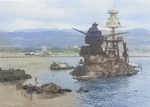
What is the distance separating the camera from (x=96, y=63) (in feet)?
260

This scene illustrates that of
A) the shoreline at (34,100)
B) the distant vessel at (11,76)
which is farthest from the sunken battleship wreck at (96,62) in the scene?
the shoreline at (34,100)

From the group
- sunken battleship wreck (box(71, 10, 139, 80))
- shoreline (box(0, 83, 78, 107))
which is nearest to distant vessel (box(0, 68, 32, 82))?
sunken battleship wreck (box(71, 10, 139, 80))

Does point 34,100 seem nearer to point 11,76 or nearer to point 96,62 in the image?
point 11,76

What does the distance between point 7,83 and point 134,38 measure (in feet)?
451

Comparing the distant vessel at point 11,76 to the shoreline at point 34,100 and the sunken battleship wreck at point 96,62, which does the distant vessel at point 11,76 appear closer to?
the sunken battleship wreck at point 96,62

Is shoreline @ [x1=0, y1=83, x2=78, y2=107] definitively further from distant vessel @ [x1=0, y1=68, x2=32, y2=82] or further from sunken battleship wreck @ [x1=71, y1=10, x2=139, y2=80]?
sunken battleship wreck @ [x1=71, y1=10, x2=139, y2=80]

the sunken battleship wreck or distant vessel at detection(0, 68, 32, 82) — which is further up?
the sunken battleship wreck

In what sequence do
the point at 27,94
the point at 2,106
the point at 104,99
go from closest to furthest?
the point at 2,106 → the point at 104,99 → the point at 27,94

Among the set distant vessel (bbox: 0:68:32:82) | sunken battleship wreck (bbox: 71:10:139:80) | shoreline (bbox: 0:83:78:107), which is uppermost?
sunken battleship wreck (bbox: 71:10:139:80)

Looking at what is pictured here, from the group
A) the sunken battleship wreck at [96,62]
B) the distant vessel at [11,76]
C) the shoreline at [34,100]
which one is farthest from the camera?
the sunken battleship wreck at [96,62]

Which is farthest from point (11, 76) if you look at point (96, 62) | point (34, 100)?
point (34, 100)

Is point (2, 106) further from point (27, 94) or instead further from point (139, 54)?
point (139, 54)

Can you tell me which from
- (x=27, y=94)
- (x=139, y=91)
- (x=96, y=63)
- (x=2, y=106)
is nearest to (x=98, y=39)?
(x=96, y=63)

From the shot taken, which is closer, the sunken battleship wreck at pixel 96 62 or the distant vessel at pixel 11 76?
the distant vessel at pixel 11 76
